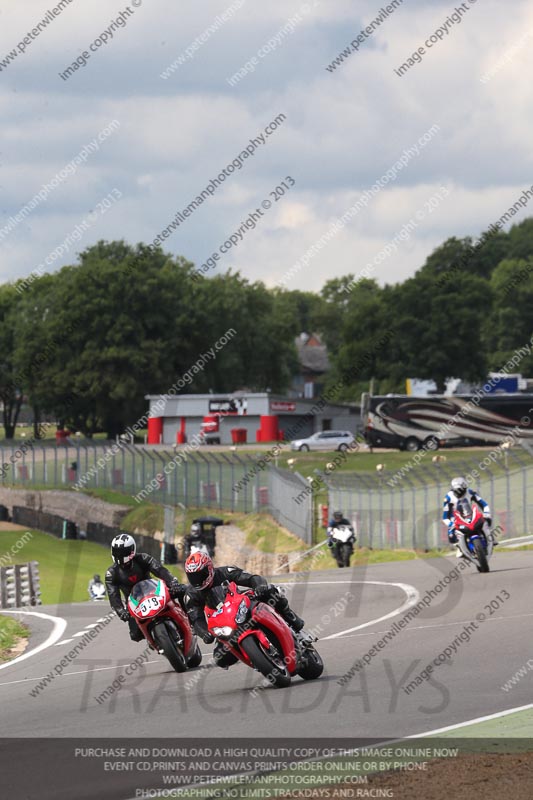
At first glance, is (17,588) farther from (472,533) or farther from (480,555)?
(472,533)

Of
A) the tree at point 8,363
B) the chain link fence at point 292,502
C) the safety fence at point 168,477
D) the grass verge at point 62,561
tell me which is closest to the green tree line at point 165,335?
the tree at point 8,363

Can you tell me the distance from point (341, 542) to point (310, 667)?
17.4 metres

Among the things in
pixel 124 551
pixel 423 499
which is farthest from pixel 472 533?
pixel 423 499

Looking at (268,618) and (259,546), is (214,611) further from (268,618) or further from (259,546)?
(259,546)

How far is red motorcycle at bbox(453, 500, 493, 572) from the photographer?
19109 millimetres

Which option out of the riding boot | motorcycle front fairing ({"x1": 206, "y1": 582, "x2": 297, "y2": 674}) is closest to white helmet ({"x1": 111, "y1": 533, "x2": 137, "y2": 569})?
motorcycle front fairing ({"x1": 206, "y1": 582, "x2": 297, "y2": 674})

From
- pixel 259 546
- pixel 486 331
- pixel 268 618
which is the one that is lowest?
pixel 259 546

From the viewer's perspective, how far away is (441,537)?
101 feet

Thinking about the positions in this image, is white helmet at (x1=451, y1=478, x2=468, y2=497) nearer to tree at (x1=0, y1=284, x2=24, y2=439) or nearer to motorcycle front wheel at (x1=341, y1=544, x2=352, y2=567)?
motorcycle front wheel at (x1=341, y1=544, x2=352, y2=567)

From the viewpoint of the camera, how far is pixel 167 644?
462 inches

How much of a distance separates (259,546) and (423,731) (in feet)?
106

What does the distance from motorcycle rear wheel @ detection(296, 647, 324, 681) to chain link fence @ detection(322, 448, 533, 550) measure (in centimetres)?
1815

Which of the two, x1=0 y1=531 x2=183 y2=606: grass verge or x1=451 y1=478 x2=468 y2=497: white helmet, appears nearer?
x1=451 y1=478 x2=468 y2=497: white helmet

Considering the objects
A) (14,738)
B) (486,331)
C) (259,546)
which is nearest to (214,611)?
(14,738)
